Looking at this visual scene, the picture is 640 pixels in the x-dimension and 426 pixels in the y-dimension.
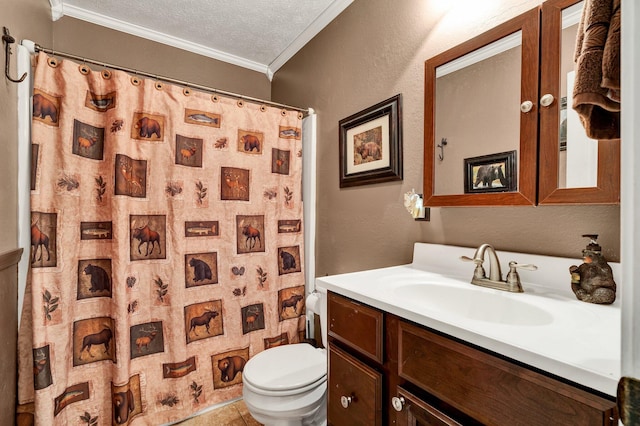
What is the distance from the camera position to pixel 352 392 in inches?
38.2

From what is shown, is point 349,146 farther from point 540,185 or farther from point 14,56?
point 14,56

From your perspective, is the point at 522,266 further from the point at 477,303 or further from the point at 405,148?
the point at 405,148

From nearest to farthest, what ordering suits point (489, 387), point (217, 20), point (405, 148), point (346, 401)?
point (489, 387) → point (346, 401) → point (405, 148) → point (217, 20)

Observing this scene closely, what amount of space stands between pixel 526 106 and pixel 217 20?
1957 millimetres

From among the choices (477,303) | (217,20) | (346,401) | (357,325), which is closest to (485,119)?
(477,303)

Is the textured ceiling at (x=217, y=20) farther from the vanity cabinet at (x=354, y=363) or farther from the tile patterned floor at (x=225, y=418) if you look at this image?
the tile patterned floor at (x=225, y=418)

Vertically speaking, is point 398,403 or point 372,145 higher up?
point 372,145

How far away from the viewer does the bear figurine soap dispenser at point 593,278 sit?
792 millimetres

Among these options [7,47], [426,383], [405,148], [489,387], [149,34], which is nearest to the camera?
[489,387]

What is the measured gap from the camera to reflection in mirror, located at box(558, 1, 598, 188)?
0.86 metres

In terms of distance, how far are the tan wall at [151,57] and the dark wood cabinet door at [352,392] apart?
2267 millimetres

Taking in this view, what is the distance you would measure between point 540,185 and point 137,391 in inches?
81.7

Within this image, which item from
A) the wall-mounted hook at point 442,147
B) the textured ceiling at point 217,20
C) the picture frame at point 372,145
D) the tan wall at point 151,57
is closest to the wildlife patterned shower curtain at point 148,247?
the picture frame at point 372,145

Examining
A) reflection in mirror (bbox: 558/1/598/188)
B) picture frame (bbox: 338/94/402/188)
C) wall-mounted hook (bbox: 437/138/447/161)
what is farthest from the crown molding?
reflection in mirror (bbox: 558/1/598/188)
